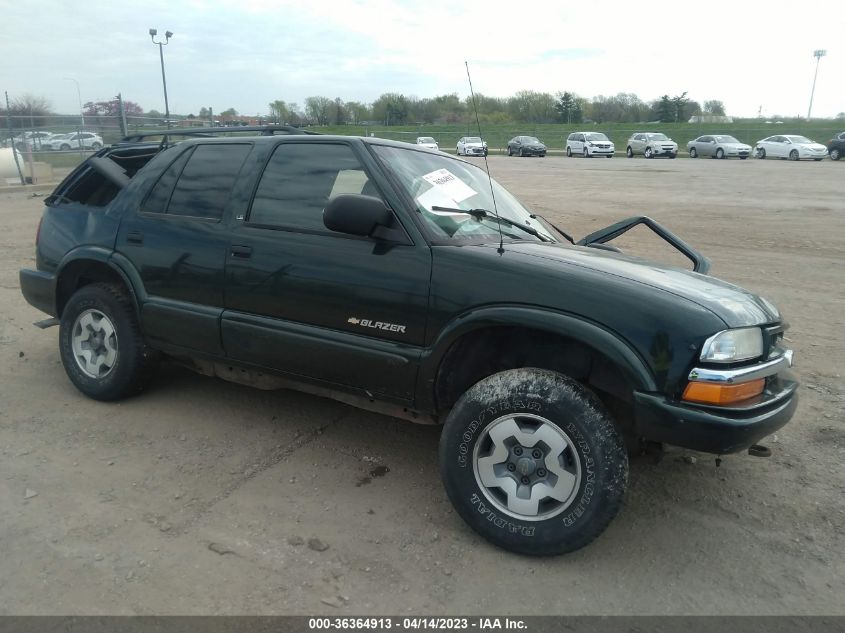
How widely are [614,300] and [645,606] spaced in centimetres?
120

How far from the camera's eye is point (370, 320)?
3209 mm

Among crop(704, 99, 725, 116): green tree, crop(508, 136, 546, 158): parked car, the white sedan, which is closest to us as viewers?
the white sedan

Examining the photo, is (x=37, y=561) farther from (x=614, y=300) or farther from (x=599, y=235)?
(x=599, y=235)

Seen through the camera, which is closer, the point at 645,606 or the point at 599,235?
the point at 645,606

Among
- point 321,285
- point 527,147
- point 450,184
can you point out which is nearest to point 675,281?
point 450,184

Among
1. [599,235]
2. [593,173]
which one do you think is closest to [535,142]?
[593,173]

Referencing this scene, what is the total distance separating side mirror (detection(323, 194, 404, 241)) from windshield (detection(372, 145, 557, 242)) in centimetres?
25

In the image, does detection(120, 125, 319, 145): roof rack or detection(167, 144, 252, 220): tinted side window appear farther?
detection(120, 125, 319, 145): roof rack

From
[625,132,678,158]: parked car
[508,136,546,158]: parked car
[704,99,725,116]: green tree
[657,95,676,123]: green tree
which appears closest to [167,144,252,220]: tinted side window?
[625,132,678,158]: parked car

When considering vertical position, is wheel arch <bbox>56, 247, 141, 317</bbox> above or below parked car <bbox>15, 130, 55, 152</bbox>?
below

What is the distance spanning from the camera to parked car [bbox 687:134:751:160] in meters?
36.1

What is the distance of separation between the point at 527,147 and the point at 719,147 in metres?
11.3

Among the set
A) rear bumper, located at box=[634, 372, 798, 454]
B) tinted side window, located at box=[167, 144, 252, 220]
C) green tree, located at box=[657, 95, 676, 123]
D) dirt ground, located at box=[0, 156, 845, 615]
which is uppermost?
green tree, located at box=[657, 95, 676, 123]

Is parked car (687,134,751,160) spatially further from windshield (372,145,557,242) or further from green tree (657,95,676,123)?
windshield (372,145,557,242)
